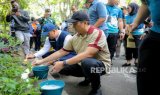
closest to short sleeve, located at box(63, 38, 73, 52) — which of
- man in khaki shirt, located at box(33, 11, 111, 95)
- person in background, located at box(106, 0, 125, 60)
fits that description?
man in khaki shirt, located at box(33, 11, 111, 95)

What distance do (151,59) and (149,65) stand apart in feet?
0.15

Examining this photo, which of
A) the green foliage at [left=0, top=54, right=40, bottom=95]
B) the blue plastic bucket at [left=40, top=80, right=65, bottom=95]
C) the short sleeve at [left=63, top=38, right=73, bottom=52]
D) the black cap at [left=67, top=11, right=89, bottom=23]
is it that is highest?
the black cap at [left=67, top=11, right=89, bottom=23]

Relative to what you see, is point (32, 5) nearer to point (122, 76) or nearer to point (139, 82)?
point (122, 76)

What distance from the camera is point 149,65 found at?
188 centimetres

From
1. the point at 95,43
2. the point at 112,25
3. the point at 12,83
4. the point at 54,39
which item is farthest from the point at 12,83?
the point at 112,25

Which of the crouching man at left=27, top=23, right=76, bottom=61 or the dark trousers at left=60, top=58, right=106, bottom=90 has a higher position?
the crouching man at left=27, top=23, right=76, bottom=61

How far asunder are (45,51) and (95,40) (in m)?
1.49

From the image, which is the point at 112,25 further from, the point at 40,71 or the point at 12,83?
the point at 12,83

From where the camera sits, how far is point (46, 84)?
3248mm

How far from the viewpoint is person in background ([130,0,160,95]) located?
6.03 feet

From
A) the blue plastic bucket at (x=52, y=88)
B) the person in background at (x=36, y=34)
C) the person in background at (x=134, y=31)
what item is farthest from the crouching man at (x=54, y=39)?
the person in background at (x=36, y=34)

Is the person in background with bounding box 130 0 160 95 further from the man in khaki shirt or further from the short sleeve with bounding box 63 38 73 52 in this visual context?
the short sleeve with bounding box 63 38 73 52

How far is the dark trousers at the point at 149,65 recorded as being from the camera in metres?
1.86

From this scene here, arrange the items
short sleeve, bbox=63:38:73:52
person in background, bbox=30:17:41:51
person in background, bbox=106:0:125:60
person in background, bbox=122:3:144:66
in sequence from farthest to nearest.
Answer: person in background, bbox=30:17:41:51
person in background, bbox=122:3:144:66
person in background, bbox=106:0:125:60
short sleeve, bbox=63:38:73:52
